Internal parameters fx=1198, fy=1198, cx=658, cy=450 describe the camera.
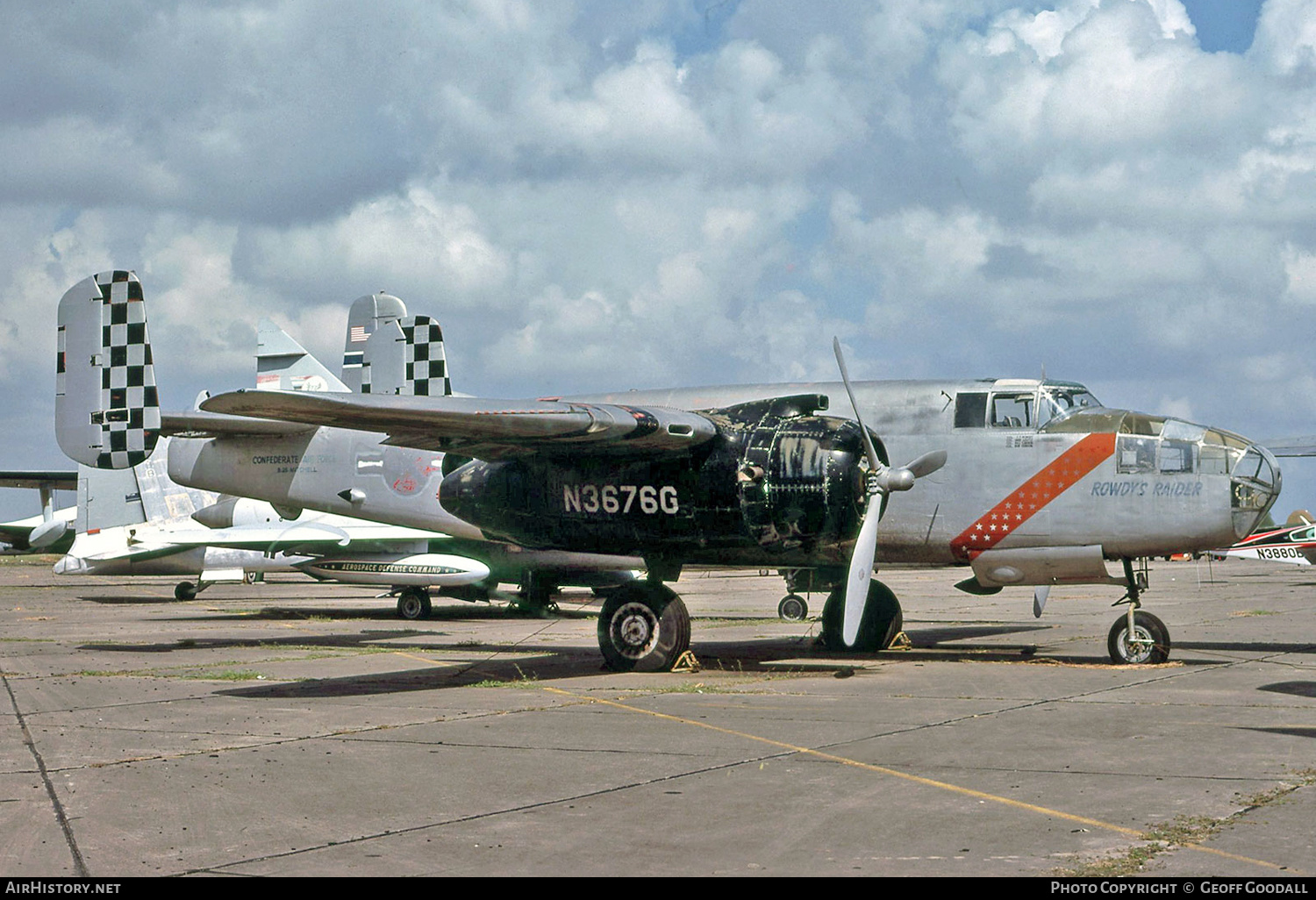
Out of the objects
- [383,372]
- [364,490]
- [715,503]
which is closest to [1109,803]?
[715,503]

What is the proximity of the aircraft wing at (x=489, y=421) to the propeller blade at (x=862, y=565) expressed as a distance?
2.21 m

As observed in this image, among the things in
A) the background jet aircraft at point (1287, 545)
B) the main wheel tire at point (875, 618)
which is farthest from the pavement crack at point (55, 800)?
the background jet aircraft at point (1287, 545)

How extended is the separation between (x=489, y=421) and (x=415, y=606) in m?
17.1

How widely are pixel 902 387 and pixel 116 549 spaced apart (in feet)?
93.7

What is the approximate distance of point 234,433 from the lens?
20641 millimetres

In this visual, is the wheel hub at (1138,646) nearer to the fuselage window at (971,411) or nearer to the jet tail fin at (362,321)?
the fuselage window at (971,411)

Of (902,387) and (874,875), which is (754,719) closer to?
(874,875)

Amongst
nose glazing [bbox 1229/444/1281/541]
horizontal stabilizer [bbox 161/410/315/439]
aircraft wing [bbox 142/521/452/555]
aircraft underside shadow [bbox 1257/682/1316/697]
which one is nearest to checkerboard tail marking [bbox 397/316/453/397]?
aircraft wing [bbox 142/521/452/555]

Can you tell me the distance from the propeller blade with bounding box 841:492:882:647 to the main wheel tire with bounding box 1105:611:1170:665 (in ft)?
13.0

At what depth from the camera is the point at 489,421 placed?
13.8 meters

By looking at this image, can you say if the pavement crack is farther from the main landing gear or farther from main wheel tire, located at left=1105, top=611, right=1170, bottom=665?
main wheel tire, located at left=1105, top=611, right=1170, bottom=665

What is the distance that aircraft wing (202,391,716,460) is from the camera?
41.0 ft

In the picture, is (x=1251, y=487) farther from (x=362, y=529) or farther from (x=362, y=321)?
(x=362, y=529)

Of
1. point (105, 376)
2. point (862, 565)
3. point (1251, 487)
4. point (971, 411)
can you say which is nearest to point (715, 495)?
point (862, 565)
